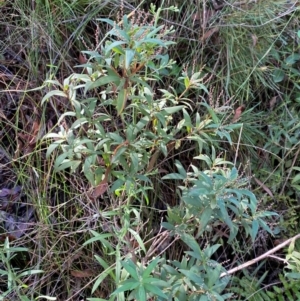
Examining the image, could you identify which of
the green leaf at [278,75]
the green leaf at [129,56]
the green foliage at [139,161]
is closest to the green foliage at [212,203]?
the green foliage at [139,161]

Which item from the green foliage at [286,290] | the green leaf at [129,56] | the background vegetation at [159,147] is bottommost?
the green foliage at [286,290]

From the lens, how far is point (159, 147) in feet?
3.91

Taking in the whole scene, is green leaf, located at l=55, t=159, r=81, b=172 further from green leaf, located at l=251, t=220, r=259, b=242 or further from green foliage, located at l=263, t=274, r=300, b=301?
green foliage, located at l=263, t=274, r=300, b=301

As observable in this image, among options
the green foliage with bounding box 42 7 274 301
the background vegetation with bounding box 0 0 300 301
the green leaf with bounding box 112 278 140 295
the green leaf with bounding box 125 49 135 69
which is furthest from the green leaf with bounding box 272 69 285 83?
the green leaf with bounding box 112 278 140 295

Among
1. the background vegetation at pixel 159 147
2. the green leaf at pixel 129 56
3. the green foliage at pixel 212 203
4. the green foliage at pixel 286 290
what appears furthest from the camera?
the green foliage at pixel 286 290

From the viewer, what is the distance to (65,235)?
1357mm

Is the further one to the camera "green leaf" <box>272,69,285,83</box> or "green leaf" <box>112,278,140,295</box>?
"green leaf" <box>272,69,285,83</box>

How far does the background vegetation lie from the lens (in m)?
1.24

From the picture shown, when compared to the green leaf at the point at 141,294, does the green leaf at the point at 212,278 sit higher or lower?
lower

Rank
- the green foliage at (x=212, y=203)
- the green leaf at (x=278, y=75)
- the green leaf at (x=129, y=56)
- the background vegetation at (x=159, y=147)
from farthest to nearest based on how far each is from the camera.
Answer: the green leaf at (x=278, y=75) < the background vegetation at (x=159, y=147) < the green foliage at (x=212, y=203) < the green leaf at (x=129, y=56)

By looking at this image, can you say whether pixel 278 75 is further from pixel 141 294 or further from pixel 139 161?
pixel 141 294

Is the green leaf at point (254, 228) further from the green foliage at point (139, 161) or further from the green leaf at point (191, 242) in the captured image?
the green leaf at point (191, 242)

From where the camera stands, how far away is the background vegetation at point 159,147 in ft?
4.07

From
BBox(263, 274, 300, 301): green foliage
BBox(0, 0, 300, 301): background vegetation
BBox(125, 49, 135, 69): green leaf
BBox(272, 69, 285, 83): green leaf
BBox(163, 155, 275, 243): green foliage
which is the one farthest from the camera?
BBox(272, 69, 285, 83): green leaf
